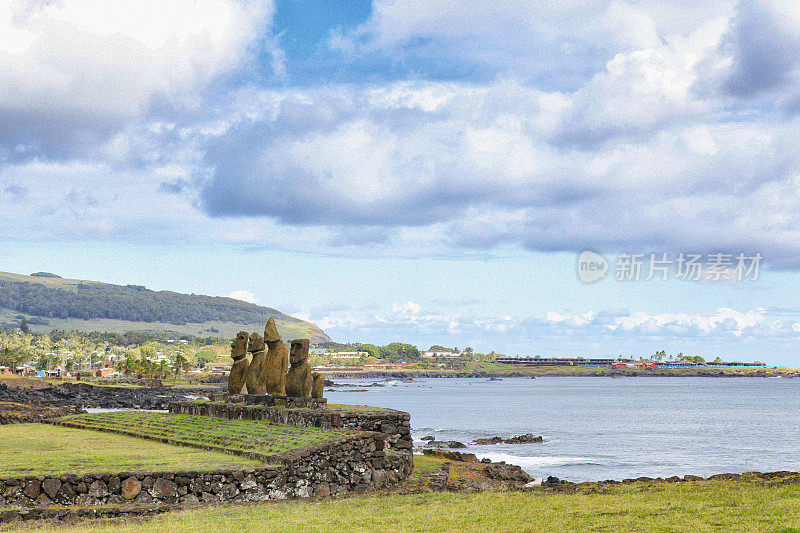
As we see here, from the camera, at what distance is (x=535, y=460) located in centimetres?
4441

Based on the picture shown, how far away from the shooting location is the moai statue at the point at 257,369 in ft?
98.3

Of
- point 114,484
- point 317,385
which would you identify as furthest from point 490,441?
point 114,484

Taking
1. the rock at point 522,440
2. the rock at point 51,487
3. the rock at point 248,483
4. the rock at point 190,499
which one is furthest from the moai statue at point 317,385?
the rock at point 522,440

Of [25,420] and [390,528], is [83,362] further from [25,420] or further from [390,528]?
[390,528]

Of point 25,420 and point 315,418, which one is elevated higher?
point 315,418

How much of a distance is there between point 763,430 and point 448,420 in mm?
31410

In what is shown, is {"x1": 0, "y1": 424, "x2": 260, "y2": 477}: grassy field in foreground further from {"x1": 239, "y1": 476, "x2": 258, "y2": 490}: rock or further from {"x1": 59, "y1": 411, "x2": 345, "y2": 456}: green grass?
{"x1": 239, "y1": 476, "x2": 258, "y2": 490}: rock

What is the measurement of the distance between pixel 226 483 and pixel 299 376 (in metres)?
10.5

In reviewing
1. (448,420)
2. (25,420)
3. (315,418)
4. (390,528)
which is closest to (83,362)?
(448,420)

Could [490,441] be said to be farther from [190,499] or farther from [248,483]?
[190,499]

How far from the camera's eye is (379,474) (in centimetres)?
2134

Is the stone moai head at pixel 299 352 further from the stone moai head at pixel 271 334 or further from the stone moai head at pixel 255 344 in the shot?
the stone moai head at pixel 255 344

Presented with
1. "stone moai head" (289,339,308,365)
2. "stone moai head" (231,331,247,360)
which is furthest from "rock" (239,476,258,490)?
"stone moai head" (231,331,247,360)

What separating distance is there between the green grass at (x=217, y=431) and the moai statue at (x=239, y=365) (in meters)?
2.85
